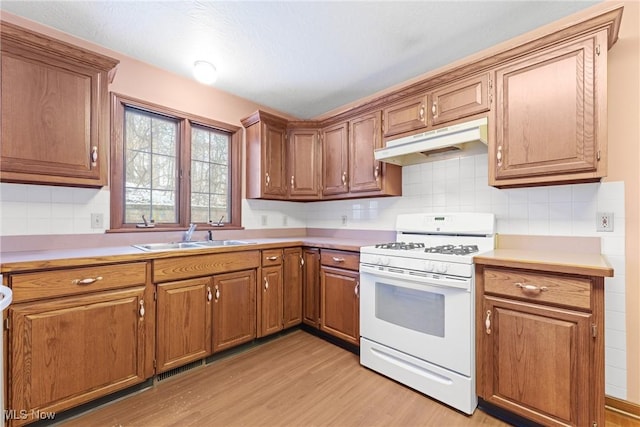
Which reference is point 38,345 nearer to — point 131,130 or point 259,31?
point 131,130

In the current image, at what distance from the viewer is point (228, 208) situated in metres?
3.08

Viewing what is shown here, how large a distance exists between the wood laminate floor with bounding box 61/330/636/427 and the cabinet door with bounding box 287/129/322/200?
163cm

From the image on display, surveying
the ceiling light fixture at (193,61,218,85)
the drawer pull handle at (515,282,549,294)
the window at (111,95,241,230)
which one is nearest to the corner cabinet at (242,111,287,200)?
the window at (111,95,241,230)

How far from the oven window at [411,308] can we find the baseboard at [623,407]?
1033 millimetres

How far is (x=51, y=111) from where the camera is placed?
176 cm

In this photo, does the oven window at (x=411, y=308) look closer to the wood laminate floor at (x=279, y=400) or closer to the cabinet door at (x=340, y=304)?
the cabinet door at (x=340, y=304)

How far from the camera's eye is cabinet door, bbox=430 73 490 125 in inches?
78.2

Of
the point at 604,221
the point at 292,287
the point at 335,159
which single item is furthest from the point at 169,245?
the point at 604,221

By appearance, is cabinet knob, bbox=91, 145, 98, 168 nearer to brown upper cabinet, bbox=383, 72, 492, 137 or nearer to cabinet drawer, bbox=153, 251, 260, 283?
cabinet drawer, bbox=153, 251, 260, 283

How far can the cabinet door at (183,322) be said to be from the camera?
1.96 m

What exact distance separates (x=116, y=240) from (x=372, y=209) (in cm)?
225

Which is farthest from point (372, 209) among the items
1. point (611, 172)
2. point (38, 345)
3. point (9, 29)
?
point (9, 29)

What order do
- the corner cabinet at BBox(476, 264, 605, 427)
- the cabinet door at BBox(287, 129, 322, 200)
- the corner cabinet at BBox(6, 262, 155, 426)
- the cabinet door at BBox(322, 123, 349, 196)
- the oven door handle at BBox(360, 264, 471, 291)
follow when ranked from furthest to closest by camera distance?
the cabinet door at BBox(287, 129, 322, 200), the cabinet door at BBox(322, 123, 349, 196), the oven door handle at BBox(360, 264, 471, 291), the corner cabinet at BBox(6, 262, 155, 426), the corner cabinet at BBox(476, 264, 605, 427)

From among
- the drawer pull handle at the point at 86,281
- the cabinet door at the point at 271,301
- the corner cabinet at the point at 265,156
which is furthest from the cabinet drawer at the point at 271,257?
the drawer pull handle at the point at 86,281
